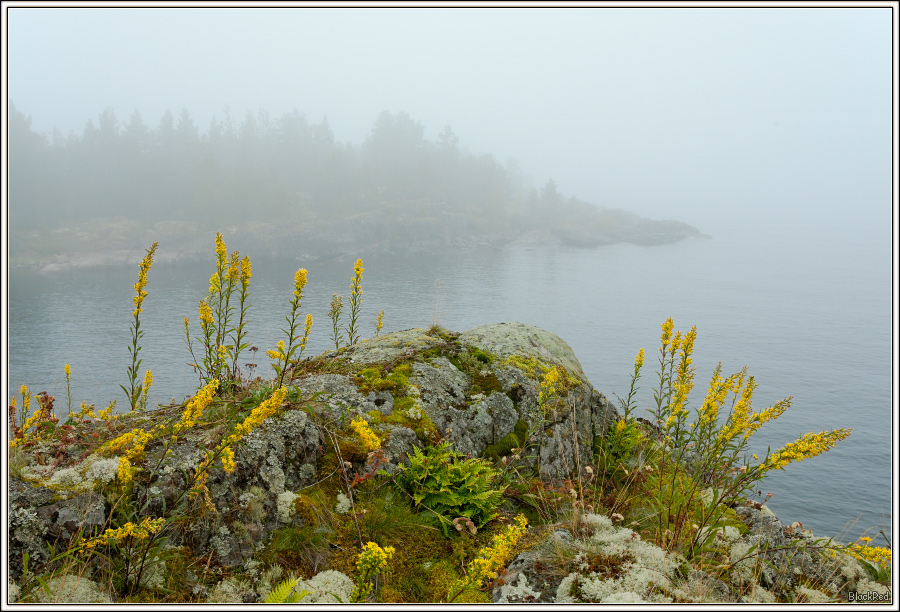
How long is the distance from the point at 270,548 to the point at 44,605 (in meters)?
1.42

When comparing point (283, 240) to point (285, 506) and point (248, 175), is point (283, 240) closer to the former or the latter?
point (248, 175)

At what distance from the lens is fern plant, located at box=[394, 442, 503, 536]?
179 inches

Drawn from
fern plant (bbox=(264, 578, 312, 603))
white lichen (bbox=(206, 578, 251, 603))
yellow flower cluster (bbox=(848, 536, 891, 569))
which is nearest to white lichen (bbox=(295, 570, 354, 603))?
fern plant (bbox=(264, 578, 312, 603))

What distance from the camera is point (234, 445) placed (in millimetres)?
4172

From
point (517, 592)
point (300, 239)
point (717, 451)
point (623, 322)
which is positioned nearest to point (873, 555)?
point (717, 451)

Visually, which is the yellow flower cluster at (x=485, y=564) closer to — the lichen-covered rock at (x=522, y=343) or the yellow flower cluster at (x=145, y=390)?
the lichen-covered rock at (x=522, y=343)

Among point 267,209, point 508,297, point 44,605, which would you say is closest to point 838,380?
point 508,297

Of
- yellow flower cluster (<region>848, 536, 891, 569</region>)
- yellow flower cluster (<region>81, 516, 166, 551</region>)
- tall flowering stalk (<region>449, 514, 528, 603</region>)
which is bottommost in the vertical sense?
yellow flower cluster (<region>848, 536, 891, 569</region>)

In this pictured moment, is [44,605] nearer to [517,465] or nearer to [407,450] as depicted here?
[407,450]

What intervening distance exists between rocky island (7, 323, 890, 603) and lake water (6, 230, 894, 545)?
3.38m

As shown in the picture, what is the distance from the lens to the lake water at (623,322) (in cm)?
2302

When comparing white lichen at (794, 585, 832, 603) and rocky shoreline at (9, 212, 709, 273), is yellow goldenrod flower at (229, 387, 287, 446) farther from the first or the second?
rocky shoreline at (9, 212, 709, 273)

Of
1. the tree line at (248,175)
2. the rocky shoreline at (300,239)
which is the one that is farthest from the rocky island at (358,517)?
the tree line at (248,175)

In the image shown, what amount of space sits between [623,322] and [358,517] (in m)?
48.2
